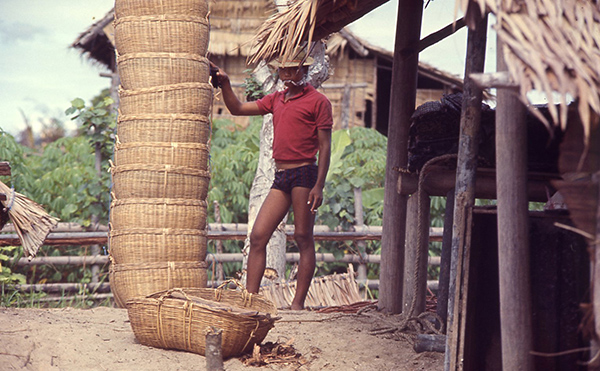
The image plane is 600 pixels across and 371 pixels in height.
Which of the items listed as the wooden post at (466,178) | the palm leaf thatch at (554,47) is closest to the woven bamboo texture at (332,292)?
the wooden post at (466,178)

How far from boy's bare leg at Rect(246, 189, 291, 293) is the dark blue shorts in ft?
0.24

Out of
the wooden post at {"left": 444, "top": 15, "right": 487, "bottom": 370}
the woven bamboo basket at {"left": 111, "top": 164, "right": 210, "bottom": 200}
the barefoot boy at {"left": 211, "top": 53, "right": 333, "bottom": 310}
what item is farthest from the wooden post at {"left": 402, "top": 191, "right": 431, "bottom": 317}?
the woven bamboo basket at {"left": 111, "top": 164, "right": 210, "bottom": 200}

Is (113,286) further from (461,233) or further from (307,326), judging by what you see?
(461,233)

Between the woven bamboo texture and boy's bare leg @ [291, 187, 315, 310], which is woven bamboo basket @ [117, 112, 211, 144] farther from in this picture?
the woven bamboo texture

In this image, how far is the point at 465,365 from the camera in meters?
3.41

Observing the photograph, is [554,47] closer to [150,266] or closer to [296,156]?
[296,156]

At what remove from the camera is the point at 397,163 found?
16.8ft

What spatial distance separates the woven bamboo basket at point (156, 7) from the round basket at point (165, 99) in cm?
51

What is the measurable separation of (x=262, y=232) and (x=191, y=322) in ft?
3.81

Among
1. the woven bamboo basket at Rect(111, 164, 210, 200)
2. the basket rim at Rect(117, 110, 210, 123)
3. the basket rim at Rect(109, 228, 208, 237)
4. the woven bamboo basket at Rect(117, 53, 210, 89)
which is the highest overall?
the woven bamboo basket at Rect(117, 53, 210, 89)

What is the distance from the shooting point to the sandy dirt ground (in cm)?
368

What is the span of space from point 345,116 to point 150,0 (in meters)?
8.27

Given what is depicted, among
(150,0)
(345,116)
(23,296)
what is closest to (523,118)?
(150,0)

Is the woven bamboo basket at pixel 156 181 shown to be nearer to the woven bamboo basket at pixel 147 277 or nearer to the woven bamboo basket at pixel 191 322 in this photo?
the woven bamboo basket at pixel 147 277
